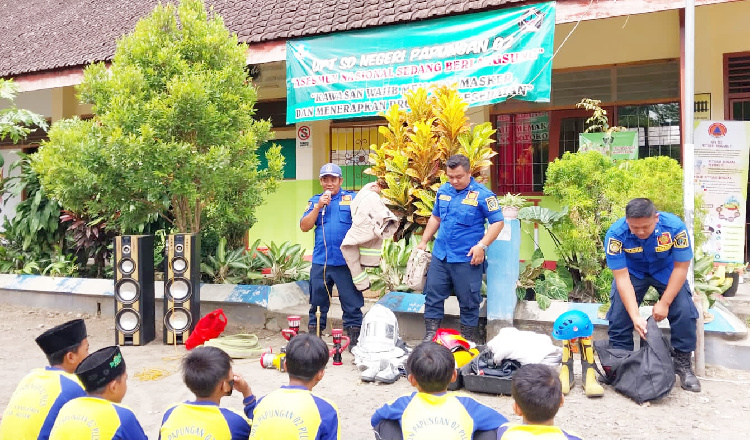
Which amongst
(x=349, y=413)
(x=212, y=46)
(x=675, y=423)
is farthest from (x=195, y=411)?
(x=212, y=46)

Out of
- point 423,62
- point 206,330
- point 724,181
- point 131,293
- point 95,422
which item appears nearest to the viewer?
point 95,422

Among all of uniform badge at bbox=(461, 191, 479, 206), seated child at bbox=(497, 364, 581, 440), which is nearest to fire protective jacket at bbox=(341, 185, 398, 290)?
uniform badge at bbox=(461, 191, 479, 206)

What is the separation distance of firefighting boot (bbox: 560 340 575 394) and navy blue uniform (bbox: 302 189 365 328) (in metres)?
2.01

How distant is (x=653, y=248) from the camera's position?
462cm

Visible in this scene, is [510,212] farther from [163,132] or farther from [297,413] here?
[297,413]

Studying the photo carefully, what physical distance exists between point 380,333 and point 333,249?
1.03m

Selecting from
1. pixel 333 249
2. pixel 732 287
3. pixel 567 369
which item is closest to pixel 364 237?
pixel 333 249

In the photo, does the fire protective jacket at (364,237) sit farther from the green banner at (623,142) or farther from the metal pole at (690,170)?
the green banner at (623,142)

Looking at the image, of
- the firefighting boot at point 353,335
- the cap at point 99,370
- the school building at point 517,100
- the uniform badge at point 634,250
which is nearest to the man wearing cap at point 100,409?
the cap at point 99,370

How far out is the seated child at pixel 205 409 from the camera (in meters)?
2.66

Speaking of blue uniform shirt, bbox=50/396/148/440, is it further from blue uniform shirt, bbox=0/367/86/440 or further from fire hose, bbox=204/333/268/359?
fire hose, bbox=204/333/268/359

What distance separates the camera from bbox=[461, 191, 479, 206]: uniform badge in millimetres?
5438

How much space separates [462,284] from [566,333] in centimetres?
116

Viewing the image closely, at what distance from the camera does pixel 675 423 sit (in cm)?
406
